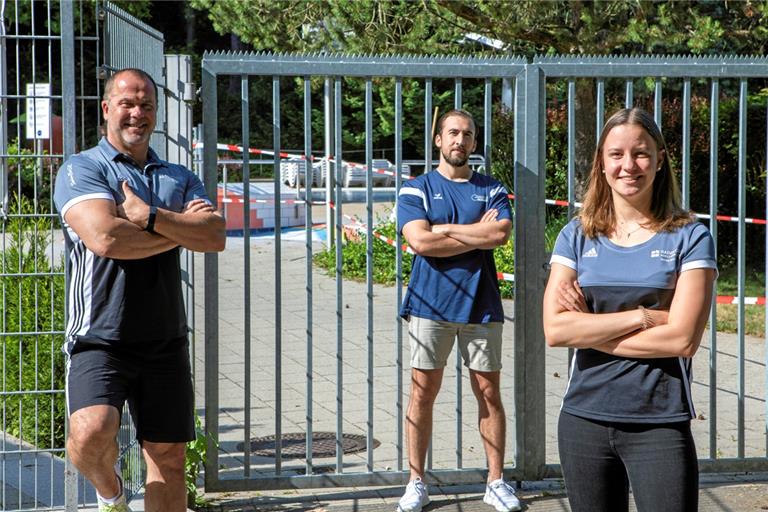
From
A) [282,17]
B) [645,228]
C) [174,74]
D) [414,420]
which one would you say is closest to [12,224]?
[174,74]

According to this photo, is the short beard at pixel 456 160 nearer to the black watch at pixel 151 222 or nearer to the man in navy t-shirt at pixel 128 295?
the man in navy t-shirt at pixel 128 295

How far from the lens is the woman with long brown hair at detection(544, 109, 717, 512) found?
3.38m

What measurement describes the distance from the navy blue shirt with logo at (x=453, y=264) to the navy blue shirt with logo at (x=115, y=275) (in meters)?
1.50

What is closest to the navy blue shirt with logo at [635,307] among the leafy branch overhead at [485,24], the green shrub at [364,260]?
the leafy branch overhead at [485,24]

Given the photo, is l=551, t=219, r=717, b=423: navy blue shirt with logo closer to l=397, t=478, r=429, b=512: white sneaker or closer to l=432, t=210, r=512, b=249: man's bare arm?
l=432, t=210, r=512, b=249: man's bare arm

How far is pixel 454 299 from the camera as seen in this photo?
5.58m

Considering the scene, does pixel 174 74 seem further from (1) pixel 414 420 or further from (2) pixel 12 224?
(1) pixel 414 420

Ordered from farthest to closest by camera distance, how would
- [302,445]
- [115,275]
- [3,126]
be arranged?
[302,445]
[3,126]
[115,275]

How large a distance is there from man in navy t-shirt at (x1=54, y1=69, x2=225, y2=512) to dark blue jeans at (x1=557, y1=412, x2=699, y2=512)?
5.71ft

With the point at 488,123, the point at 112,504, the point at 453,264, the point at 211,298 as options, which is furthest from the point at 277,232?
the point at 112,504

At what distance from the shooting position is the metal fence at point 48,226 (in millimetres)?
4906

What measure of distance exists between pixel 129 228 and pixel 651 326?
2049 mm

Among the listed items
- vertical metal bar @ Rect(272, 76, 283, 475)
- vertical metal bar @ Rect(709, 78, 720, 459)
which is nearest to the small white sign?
vertical metal bar @ Rect(272, 76, 283, 475)

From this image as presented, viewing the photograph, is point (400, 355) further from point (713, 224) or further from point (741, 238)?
point (741, 238)
